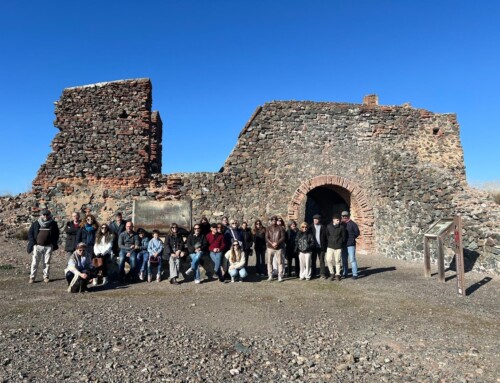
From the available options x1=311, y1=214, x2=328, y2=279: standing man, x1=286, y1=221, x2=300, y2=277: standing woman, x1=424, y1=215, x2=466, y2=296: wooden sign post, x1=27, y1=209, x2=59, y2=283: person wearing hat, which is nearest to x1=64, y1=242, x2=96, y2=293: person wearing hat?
x1=27, y1=209, x2=59, y2=283: person wearing hat

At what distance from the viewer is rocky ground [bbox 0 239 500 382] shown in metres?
3.50

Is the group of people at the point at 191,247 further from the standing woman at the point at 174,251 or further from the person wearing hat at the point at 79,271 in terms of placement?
Result: the person wearing hat at the point at 79,271

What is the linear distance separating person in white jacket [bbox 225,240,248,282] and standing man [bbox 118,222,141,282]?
2000 mm

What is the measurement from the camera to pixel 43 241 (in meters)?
7.56

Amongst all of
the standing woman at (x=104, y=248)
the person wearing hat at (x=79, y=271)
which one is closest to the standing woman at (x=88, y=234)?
the standing woman at (x=104, y=248)

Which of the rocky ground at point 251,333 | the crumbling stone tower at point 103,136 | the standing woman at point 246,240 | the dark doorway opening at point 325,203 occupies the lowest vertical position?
the rocky ground at point 251,333

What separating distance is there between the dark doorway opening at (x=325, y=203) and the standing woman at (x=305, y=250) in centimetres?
727

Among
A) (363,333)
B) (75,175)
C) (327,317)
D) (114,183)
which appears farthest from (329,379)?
(75,175)

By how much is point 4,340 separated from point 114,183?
7.30 metres

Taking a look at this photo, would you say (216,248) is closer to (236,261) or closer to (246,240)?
(236,261)

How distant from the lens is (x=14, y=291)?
21.7 ft

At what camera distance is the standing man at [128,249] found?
7738 millimetres

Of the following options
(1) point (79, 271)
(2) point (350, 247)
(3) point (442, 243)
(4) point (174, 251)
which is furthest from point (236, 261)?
(3) point (442, 243)

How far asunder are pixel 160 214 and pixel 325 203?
804 cm
